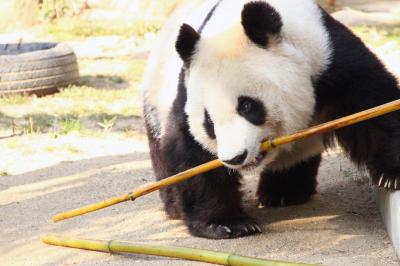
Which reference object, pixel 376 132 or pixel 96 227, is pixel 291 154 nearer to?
pixel 376 132

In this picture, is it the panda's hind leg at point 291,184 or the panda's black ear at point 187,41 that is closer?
the panda's black ear at point 187,41

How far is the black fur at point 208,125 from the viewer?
3935mm

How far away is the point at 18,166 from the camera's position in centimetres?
646

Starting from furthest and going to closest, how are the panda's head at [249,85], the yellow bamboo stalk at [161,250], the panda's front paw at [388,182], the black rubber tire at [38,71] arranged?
1. the black rubber tire at [38,71]
2. the panda's front paw at [388,182]
3. the panda's head at [249,85]
4. the yellow bamboo stalk at [161,250]

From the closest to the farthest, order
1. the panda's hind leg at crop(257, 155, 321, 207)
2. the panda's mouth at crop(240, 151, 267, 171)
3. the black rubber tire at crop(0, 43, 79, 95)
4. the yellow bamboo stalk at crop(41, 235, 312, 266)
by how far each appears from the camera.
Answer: the yellow bamboo stalk at crop(41, 235, 312, 266), the panda's mouth at crop(240, 151, 267, 171), the panda's hind leg at crop(257, 155, 321, 207), the black rubber tire at crop(0, 43, 79, 95)

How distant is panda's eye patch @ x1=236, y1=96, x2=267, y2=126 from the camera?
12.4 feet

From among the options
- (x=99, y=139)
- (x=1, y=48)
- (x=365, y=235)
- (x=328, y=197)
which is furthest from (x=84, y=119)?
(x=365, y=235)

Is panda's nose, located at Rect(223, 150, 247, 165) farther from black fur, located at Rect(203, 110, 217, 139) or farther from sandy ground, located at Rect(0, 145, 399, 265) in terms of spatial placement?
sandy ground, located at Rect(0, 145, 399, 265)

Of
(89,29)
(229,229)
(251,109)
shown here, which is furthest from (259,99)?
(89,29)

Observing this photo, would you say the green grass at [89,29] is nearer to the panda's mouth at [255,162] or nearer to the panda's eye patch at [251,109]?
the panda's mouth at [255,162]

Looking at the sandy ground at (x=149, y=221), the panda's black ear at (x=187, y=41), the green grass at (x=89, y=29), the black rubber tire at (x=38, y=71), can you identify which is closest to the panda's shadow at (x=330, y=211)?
the sandy ground at (x=149, y=221)

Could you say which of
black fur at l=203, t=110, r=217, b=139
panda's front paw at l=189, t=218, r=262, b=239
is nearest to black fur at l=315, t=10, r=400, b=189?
black fur at l=203, t=110, r=217, b=139

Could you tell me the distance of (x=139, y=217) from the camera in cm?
498

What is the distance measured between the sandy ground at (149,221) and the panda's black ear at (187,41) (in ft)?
3.39
